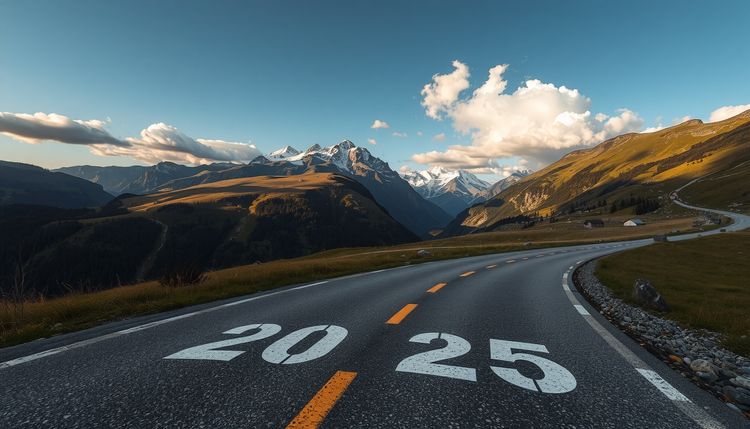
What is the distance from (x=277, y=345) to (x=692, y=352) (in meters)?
7.20

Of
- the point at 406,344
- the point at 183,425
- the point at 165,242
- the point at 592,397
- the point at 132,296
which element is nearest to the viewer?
the point at 183,425

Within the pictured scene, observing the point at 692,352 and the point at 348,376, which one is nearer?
the point at 348,376

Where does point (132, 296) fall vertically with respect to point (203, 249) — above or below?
above

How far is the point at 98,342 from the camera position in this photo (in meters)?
5.64

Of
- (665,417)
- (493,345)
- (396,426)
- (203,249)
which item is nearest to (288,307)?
(493,345)

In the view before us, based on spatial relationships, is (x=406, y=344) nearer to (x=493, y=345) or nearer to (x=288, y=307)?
(x=493, y=345)

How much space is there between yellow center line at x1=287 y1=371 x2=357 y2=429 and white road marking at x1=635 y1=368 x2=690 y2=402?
3959 mm

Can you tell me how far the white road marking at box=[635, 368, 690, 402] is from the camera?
4.00m

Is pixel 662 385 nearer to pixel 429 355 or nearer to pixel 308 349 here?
pixel 429 355

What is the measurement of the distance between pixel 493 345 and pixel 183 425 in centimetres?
459

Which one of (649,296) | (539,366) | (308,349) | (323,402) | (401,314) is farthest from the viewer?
(649,296)

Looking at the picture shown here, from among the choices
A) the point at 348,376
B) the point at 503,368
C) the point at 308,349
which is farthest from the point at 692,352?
the point at 308,349

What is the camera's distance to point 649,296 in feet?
30.9

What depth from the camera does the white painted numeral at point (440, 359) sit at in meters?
4.43
